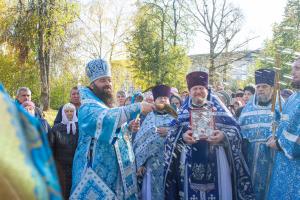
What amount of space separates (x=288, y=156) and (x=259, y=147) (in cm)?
92

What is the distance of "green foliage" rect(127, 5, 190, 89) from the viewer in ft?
71.2

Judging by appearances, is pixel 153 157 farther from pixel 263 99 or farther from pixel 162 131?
pixel 263 99

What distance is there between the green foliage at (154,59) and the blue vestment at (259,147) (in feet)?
53.6

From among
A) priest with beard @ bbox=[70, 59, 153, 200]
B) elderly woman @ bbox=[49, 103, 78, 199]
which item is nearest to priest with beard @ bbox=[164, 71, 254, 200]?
priest with beard @ bbox=[70, 59, 153, 200]

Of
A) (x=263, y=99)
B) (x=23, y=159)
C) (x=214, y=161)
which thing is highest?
(x=23, y=159)

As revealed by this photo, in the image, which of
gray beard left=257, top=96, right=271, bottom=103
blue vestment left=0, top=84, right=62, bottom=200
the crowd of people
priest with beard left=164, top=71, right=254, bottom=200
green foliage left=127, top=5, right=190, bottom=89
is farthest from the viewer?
green foliage left=127, top=5, right=190, bottom=89

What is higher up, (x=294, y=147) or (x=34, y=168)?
(x=34, y=168)

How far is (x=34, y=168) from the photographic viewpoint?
72 centimetres

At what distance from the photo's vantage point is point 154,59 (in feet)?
71.7

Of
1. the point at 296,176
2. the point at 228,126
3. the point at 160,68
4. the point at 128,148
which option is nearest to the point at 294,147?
the point at 296,176

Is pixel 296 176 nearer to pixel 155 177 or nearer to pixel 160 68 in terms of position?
pixel 155 177

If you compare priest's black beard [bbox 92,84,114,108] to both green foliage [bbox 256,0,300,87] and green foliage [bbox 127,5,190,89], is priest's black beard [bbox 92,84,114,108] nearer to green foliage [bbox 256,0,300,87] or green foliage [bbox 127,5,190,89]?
green foliage [bbox 256,0,300,87]

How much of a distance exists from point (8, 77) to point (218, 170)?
75.4 feet

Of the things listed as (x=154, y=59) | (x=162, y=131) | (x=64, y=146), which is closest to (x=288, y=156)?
(x=162, y=131)
